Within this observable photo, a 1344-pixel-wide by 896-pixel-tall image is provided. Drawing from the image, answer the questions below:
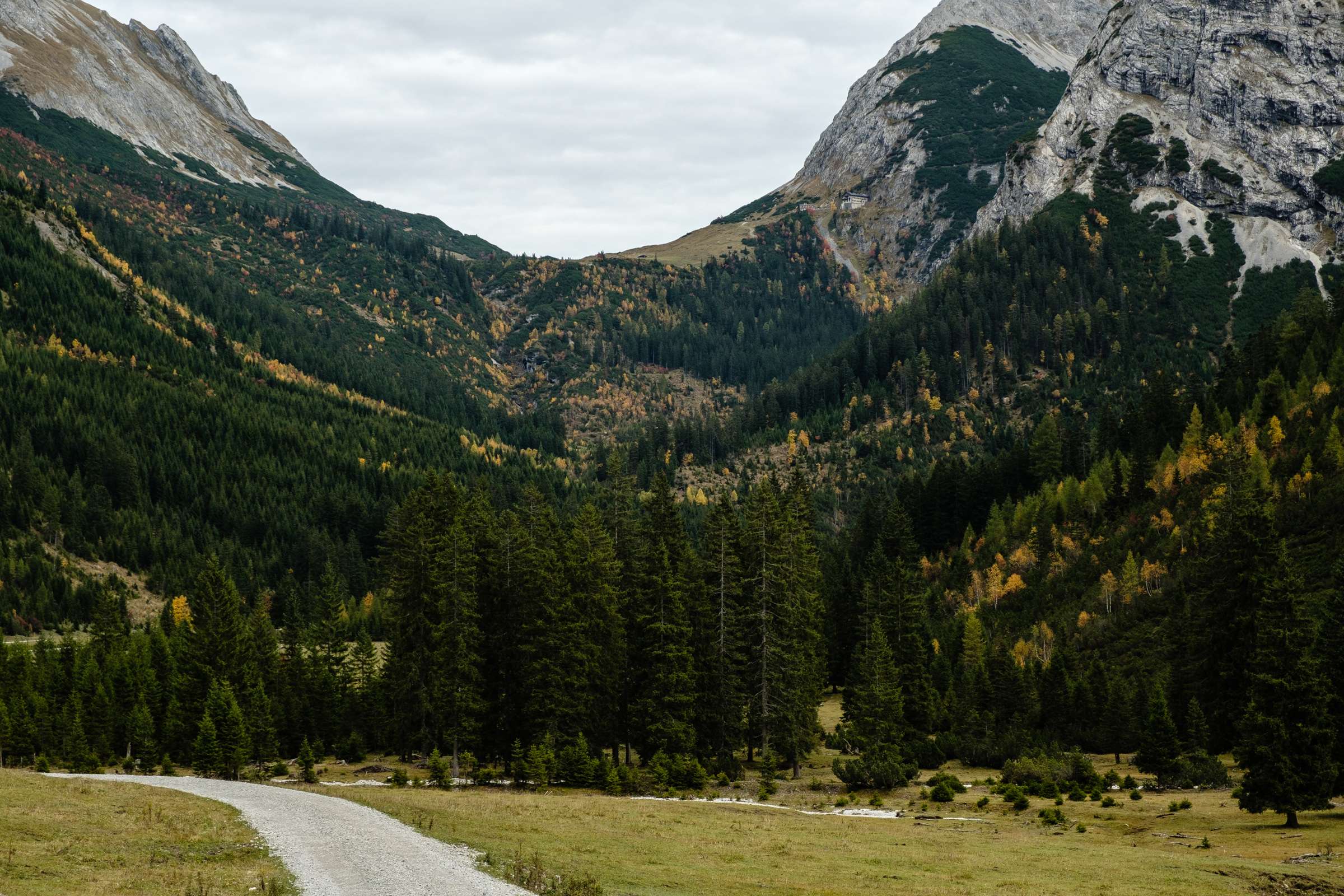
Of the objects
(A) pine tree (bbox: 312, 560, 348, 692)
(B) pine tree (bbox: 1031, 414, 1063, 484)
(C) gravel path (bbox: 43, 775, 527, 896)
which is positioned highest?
(B) pine tree (bbox: 1031, 414, 1063, 484)

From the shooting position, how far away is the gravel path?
1017 inches

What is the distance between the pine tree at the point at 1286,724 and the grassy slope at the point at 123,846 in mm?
42077

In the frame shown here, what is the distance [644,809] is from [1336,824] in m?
31.5

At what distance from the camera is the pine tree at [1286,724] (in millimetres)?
44594

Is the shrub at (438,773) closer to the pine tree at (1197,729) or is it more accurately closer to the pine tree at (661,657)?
the pine tree at (661,657)

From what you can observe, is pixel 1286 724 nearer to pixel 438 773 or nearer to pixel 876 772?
pixel 876 772

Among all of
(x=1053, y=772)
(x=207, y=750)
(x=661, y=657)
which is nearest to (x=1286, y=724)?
(x=1053, y=772)

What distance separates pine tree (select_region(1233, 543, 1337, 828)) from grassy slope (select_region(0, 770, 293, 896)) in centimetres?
4208

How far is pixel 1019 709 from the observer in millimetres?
86875

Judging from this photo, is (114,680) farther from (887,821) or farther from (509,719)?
(887,821)

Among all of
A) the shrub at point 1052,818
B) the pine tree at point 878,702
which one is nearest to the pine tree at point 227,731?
the pine tree at point 878,702

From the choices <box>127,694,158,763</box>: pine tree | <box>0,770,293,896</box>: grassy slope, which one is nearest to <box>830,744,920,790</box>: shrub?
<box>0,770,293,896</box>: grassy slope

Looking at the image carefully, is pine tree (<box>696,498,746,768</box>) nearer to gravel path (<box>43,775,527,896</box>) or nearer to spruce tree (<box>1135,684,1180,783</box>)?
spruce tree (<box>1135,684,1180,783</box>)

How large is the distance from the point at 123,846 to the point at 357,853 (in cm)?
753
